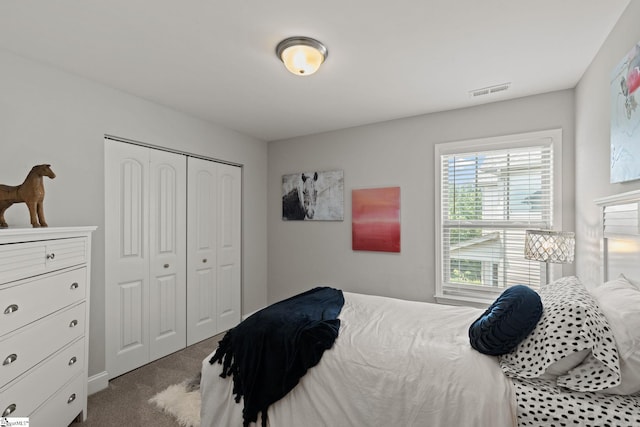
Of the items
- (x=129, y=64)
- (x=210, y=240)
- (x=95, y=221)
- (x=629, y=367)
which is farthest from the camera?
(x=210, y=240)

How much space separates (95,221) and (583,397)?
3.29 meters

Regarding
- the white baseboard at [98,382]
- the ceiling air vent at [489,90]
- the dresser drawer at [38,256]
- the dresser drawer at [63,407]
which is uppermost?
the ceiling air vent at [489,90]

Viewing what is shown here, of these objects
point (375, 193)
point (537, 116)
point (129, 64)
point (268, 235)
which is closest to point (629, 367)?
point (537, 116)

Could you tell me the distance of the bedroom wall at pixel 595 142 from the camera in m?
1.71

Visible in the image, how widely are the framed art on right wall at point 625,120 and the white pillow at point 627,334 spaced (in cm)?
63

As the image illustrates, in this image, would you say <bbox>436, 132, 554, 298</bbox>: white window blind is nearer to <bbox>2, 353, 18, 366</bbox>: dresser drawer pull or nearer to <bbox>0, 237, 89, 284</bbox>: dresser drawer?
<bbox>0, 237, 89, 284</bbox>: dresser drawer

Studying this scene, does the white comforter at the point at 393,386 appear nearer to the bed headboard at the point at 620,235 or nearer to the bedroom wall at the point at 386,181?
the bed headboard at the point at 620,235

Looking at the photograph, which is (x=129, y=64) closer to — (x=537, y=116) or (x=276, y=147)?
(x=276, y=147)

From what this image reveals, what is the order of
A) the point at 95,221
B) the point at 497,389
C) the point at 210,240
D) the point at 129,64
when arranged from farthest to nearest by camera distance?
the point at 210,240
the point at 95,221
the point at 129,64
the point at 497,389

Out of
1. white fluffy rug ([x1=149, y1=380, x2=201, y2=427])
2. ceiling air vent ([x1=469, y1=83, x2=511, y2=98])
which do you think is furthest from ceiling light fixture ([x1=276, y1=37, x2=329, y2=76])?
white fluffy rug ([x1=149, y1=380, x2=201, y2=427])

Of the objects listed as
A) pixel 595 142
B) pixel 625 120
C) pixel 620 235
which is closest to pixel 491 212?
pixel 595 142

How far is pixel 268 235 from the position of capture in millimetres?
4500

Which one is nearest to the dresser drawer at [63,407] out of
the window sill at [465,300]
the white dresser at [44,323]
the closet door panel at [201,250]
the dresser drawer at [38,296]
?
the white dresser at [44,323]

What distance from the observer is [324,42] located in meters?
2.01
